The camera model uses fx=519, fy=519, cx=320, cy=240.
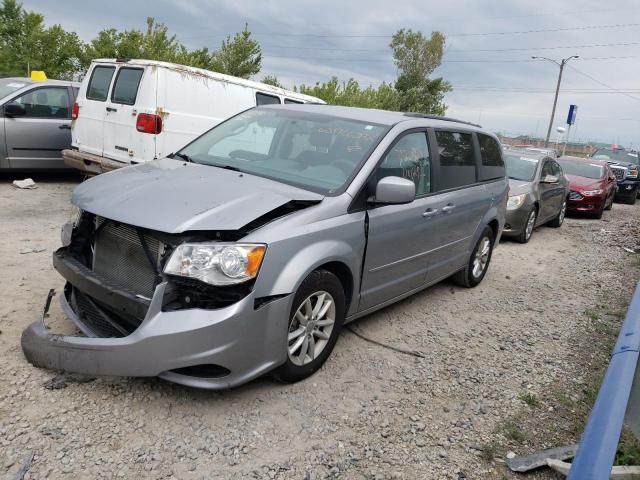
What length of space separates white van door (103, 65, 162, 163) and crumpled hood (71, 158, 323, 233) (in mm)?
3709

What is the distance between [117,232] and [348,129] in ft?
6.42

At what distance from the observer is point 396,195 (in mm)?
3609

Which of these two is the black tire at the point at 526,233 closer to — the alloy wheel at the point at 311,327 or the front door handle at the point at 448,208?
the front door handle at the point at 448,208

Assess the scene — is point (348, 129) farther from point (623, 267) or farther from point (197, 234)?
point (623, 267)

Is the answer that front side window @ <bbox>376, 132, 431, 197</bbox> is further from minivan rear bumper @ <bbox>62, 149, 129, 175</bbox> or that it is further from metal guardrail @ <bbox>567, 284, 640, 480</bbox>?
minivan rear bumper @ <bbox>62, 149, 129, 175</bbox>

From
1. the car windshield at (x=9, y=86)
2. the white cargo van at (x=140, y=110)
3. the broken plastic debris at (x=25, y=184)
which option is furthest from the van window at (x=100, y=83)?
the broken plastic debris at (x=25, y=184)

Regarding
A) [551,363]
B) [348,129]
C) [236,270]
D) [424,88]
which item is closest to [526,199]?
[551,363]

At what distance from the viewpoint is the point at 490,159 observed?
598cm

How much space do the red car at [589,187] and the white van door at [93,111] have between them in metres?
11.2

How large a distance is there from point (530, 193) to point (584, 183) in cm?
523

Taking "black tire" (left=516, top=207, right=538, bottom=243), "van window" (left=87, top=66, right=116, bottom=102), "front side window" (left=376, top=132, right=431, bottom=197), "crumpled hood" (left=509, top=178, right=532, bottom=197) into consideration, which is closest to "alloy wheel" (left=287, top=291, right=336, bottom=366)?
"front side window" (left=376, top=132, right=431, bottom=197)

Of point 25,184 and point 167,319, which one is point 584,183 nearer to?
point 25,184

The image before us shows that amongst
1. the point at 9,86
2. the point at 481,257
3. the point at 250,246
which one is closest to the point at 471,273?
the point at 481,257

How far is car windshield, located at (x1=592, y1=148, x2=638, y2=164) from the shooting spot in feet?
76.3
